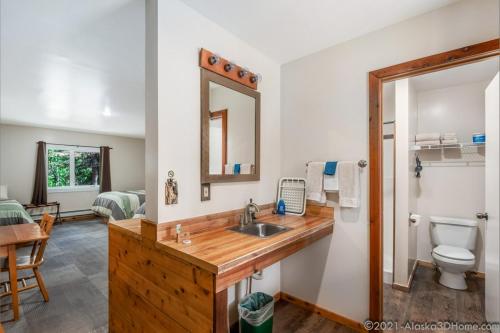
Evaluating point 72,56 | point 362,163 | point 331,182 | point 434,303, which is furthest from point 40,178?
point 434,303

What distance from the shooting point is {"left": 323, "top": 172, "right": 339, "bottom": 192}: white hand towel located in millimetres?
2021

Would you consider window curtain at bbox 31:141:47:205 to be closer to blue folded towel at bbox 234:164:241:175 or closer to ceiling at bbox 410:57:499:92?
blue folded towel at bbox 234:164:241:175

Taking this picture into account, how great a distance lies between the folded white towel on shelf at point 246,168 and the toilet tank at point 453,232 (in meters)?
2.39

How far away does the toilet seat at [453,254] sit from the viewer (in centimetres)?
237

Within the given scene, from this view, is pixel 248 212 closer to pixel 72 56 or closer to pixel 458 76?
pixel 72 56

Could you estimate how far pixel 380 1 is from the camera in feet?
5.08

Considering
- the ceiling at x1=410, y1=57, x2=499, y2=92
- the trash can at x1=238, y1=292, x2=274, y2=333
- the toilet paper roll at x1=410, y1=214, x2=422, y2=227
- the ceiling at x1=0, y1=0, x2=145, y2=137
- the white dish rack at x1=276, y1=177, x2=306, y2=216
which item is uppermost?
the ceiling at x1=0, y1=0, x2=145, y2=137

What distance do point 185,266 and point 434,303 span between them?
251cm

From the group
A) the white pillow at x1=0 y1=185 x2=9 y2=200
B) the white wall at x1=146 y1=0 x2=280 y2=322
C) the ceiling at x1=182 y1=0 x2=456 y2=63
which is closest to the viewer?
the white wall at x1=146 y1=0 x2=280 y2=322

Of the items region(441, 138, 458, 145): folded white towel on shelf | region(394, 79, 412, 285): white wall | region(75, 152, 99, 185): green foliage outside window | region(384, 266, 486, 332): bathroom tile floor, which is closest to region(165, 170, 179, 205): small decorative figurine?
region(384, 266, 486, 332): bathroom tile floor

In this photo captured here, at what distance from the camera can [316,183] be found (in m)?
2.12

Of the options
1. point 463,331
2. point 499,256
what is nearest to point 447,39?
point 499,256

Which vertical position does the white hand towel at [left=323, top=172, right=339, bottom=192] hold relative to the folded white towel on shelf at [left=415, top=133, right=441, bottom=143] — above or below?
below

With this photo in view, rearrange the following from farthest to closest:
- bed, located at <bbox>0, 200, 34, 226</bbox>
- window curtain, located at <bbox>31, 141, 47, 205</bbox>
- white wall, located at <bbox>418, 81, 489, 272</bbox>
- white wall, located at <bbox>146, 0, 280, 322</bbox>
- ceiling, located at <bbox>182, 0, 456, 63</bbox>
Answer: window curtain, located at <bbox>31, 141, 47, 205</bbox> < bed, located at <bbox>0, 200, 34, 226</bbox> < white wall, located at <bbox>418, 81, 489, 272</bbox> < ceiling, located at <bbox>182, 0, 456, 63</bbox> < white wall, located at <bbox>146, 0, 280, 322</bbox>
